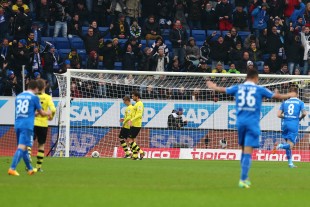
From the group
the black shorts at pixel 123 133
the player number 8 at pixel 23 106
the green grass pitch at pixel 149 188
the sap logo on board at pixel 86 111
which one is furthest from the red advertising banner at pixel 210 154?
the player number 8 at pixel 23 106

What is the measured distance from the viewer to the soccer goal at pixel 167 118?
1257 inches

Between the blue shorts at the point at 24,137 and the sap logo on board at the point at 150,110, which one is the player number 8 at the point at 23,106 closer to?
the blue shorts at the point at 24,137

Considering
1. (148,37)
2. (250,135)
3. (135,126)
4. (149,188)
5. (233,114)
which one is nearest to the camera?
A: (149,188)

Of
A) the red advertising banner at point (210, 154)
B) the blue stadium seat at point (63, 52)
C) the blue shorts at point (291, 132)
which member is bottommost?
the red advertising banner at point (210, 154)

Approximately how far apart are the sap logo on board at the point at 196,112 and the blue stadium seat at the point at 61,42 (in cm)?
656

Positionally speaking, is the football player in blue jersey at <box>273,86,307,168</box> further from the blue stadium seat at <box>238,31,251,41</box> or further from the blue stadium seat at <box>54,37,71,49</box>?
the blue stadium seat at <box>54,37,71,49</box>

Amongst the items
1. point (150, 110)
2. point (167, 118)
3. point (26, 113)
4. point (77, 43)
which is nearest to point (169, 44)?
point (77, 43)

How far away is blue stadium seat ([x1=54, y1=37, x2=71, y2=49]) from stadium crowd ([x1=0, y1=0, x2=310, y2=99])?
4 cm

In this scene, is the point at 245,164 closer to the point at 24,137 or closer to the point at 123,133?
the point at 24,137

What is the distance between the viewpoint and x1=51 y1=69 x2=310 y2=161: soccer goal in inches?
1257

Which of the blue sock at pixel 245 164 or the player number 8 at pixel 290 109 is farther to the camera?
the player number 8 at pixel 290 109

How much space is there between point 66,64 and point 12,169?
15.1m

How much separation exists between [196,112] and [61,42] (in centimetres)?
724

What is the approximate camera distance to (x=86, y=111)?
3195 cm
